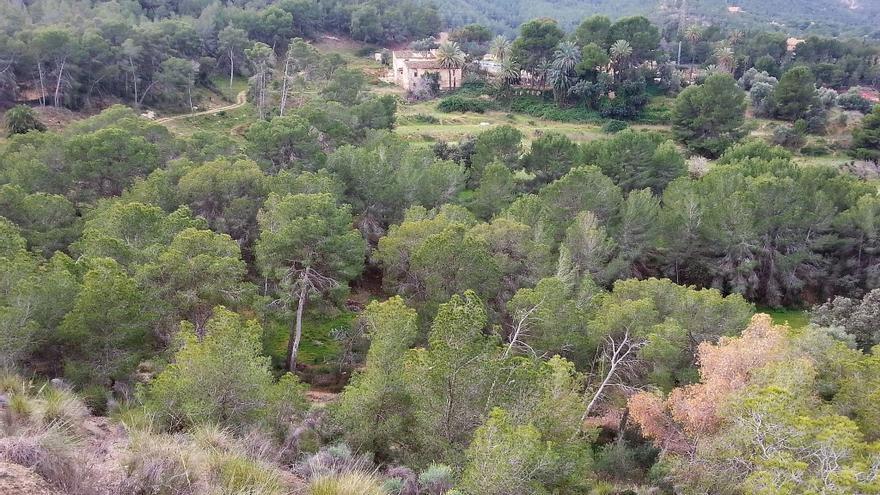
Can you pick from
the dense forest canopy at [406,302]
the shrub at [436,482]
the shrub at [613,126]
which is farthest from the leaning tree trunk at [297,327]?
the shrub at [613,126]

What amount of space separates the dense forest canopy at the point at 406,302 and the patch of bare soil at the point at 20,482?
0.03m

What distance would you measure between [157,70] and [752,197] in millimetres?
47146

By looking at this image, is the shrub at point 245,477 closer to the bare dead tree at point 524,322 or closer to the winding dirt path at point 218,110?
the bare dead tree at point 524,322

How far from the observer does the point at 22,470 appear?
24.0 ft

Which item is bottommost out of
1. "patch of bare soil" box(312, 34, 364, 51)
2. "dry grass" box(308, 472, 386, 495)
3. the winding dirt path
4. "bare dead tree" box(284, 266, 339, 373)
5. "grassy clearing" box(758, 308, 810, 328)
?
"grassy clearing" box(758, 308, 810, 328)

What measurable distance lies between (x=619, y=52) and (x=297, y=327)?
52.5m

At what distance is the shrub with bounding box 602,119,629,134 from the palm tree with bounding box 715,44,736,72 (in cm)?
2681

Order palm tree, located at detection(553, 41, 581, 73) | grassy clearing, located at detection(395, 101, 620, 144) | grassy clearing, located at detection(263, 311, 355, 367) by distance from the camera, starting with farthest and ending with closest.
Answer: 1. palm tree, located at detection(553, 41, 581, 73)
2. grassy clearing, located at detection(395, 101, 620, 144)
3. grassy clearing, located at detection(263, 311, 355, 367)

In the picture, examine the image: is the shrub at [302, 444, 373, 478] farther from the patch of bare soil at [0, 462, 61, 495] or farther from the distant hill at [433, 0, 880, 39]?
the distant hill at [433, 0, 880, 39]

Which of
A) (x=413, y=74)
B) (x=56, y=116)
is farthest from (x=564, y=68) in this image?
(x=56, y=116)

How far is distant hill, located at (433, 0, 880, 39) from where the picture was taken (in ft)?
497

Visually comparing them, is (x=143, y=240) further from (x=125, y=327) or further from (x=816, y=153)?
(x=816, y=153)

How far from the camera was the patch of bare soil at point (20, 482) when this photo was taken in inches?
274

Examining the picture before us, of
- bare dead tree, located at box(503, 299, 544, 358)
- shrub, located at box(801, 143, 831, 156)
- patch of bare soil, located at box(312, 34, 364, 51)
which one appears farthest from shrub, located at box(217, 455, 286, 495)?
patch of bare soil, located at box(312, 34, 364, 51)
